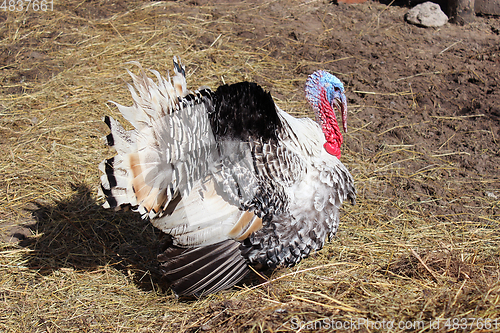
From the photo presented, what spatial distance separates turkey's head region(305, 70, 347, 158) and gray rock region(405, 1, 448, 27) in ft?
13.7

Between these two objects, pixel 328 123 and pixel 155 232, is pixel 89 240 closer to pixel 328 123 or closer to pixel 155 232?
pixel 155 232

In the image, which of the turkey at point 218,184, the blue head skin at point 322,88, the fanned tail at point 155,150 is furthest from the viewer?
the blue head skin at point 322,88

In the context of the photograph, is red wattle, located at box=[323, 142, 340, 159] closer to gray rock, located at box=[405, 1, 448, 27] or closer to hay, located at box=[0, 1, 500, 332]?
hay, located at box=[0, 1, 500, 332]

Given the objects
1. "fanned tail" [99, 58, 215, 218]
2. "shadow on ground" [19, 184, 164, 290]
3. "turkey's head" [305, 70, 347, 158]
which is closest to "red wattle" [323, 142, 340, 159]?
"turkey's head" [305, 70, 347, 158]

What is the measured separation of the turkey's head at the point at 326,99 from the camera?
124 inches

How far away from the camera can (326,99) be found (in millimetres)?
3174

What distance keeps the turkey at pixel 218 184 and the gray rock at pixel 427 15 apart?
4773 mm

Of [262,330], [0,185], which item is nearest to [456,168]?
[262,330]

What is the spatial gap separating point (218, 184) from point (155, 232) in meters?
1.28

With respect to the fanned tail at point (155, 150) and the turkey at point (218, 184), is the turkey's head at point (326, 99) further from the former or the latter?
the fanned tail at point (155, 150)

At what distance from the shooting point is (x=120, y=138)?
2.47 m

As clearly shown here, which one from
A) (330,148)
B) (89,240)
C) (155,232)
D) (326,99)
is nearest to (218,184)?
(330,148)

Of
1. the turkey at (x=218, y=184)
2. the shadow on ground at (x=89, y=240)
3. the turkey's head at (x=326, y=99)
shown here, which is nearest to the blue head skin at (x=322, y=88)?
the turkey's head at (x=326, y=99)

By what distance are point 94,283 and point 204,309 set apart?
0.97 metres
